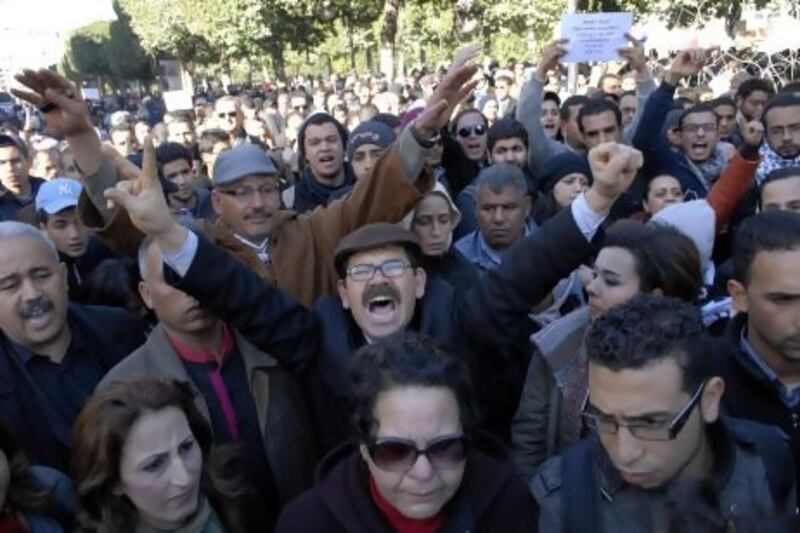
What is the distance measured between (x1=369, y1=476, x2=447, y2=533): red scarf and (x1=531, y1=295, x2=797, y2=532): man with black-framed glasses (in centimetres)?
26

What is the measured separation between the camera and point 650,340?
1.98 meters

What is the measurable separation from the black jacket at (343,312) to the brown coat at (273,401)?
0.29 feet

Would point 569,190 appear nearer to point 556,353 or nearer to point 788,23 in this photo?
point 556,353

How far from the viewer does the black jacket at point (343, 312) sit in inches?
103

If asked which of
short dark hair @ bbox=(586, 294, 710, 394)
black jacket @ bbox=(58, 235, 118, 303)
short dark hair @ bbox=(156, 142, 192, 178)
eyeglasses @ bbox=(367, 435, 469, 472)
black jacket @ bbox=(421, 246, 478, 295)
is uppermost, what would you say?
short dark hair @ bbox=(586, 294, 710, 394)

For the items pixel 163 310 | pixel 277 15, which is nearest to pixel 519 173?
pixel 163 310

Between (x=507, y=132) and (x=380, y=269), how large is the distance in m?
3.30

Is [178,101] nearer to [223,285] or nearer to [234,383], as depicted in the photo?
[234,383]

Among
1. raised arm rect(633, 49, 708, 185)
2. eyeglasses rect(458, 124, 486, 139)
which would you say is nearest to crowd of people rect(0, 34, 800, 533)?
raised arm rect(633, 49, 708, 185)

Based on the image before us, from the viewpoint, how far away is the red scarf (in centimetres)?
218

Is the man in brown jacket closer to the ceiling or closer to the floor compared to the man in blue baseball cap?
closer to the ceiling

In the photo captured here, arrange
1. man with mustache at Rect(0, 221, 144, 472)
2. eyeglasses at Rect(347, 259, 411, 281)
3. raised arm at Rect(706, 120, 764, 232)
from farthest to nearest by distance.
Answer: raised arm at Rect(706, 120, 764, 232) → man with mustache at Rect(0, 221, 144, 472) → eyeglasses at Rect(347, 259, 411, 281)

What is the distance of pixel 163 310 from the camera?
2828mm

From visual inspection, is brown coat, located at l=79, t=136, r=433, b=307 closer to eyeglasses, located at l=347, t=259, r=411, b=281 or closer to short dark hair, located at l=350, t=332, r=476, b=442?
eyeglasses, located at l=347, t=259, r=411, b=281
